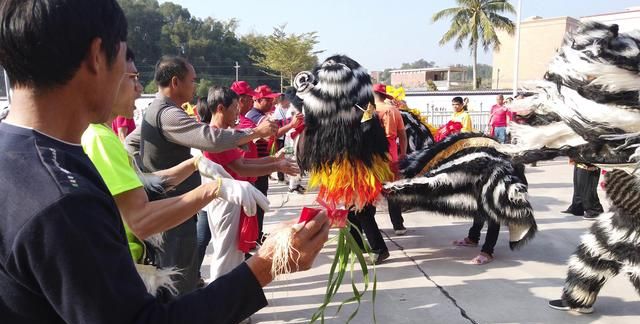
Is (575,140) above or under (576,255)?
above

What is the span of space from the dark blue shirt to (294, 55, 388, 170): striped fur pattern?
10.3ft

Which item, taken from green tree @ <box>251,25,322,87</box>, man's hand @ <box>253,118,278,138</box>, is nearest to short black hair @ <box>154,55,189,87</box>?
man's hand @ <box>253,118,278,138</box>

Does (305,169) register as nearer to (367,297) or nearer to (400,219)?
(367,297)

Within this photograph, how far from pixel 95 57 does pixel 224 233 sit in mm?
2415

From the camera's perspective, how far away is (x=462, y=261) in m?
4.50

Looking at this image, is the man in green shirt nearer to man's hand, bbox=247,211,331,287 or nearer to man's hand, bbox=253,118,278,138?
man's hand, bbox=247,211,331,287

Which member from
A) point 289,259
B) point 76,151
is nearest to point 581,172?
point 289,259

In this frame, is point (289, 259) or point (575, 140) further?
point (575, 140)

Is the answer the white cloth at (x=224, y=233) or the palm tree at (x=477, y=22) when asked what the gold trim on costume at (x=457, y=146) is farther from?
the palm tree at (x=477, y=22)

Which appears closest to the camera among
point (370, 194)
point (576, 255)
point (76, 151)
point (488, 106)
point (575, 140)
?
point (76, 151)

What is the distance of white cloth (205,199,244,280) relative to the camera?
3221 mm

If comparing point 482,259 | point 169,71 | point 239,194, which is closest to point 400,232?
point 482,259

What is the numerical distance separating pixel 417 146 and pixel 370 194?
1832 mm

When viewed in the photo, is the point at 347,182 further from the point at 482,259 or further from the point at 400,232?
the point at 400,232
